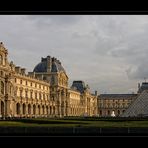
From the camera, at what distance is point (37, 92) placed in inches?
3666

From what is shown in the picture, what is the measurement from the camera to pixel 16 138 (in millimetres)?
6055

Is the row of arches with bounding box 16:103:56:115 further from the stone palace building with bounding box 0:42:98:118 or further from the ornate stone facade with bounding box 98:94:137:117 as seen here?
the ornate stone facade with bounding box 98:94:137:117

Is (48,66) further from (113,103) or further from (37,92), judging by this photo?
(113,103)

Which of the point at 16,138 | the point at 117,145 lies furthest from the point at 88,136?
the point at 16,138

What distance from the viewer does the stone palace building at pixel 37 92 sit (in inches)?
2687

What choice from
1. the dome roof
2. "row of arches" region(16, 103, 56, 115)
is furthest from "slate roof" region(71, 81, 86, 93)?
"row of arches" region(16, 103, 56, 115)

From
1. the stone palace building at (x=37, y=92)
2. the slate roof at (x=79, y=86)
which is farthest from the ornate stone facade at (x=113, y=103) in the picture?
the stone palace building at (x=37, y=92)

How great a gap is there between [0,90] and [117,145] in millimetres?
62555

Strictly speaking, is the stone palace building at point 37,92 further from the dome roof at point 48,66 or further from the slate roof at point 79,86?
the slate roof at point 79,86

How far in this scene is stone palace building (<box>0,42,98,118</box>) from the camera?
68.2 metres

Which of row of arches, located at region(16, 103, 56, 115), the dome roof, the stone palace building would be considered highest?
the dome roof
